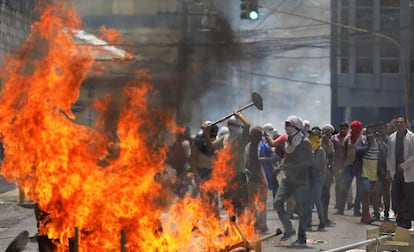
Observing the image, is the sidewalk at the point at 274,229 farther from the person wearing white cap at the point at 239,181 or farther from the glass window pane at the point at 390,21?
the glass window pane at the point at 390,21

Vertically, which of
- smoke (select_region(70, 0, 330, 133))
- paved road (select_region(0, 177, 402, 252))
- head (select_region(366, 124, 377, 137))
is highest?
smoke (select_region(70, 0, 330, 133))

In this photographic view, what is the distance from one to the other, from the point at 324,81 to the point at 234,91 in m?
24.5

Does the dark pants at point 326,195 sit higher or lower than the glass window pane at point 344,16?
lower

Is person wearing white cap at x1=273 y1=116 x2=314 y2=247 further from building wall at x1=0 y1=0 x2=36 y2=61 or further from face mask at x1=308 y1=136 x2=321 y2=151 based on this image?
building wall at x1=0 y1=0 x2=36 y2=61

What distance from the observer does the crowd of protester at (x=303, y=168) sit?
1146cm

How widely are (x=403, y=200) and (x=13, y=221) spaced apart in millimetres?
5572

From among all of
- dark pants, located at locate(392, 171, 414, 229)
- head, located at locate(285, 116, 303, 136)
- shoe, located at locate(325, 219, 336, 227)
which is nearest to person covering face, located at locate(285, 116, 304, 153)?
head, located at locate(285, 116, 303, 136)

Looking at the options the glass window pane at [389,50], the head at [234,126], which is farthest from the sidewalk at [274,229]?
the glass window pane at [389,50]

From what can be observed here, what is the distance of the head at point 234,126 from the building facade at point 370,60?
1899 centimetres

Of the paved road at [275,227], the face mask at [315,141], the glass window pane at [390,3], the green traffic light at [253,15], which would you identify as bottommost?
the paved road at [275,227]

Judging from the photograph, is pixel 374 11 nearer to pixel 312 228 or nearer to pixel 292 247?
pixel 312 228

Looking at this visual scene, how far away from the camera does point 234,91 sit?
55.8ft

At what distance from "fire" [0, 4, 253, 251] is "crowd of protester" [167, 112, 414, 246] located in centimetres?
262

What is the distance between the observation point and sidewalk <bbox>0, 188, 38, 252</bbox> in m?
11.6
